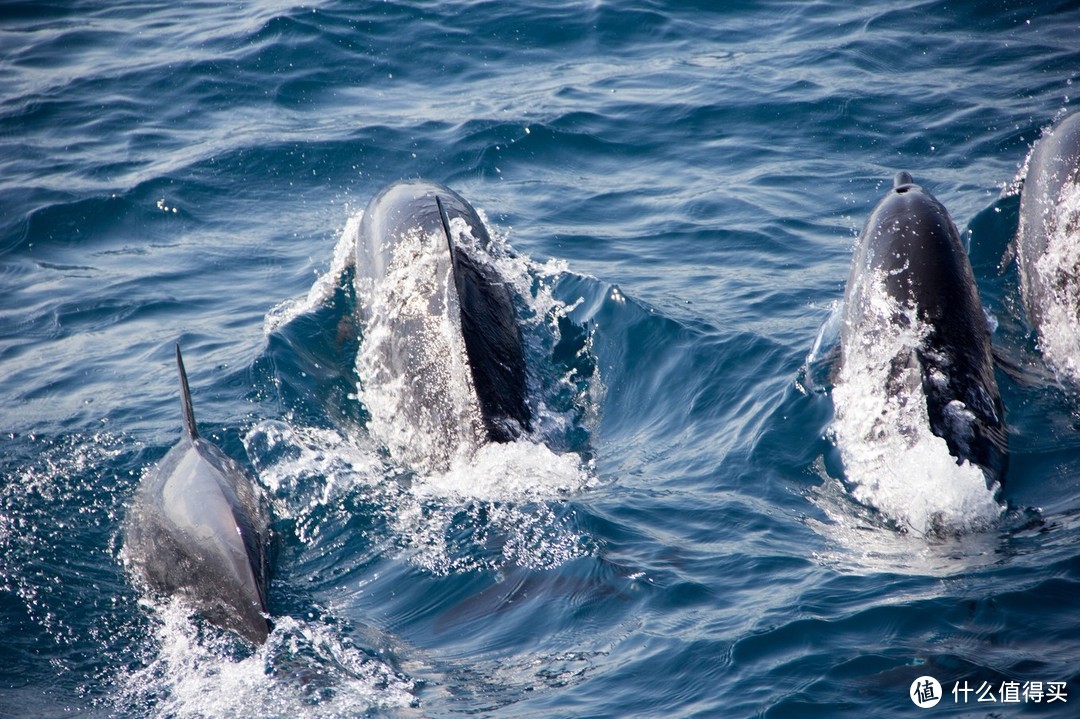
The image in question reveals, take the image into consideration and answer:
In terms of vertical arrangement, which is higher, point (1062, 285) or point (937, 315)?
point (937, 315)

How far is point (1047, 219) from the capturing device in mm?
10062

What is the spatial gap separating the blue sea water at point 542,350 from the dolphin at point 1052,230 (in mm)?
421

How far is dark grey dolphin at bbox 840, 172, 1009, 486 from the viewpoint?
769 centimetres

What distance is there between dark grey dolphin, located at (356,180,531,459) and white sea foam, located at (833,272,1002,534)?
260 centimetres

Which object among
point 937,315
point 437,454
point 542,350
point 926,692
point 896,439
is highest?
point 937,315

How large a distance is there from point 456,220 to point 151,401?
3410 millimetres

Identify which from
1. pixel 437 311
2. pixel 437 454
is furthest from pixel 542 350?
pixel 437 454

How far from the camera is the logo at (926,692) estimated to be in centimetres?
539

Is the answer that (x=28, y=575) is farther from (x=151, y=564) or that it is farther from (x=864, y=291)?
(x=864, y=291)

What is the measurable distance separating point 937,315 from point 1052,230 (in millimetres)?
2567

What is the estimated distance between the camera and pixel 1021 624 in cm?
592

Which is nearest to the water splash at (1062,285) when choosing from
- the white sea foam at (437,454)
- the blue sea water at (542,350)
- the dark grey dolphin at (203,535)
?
the blue sea water at (542,350)
